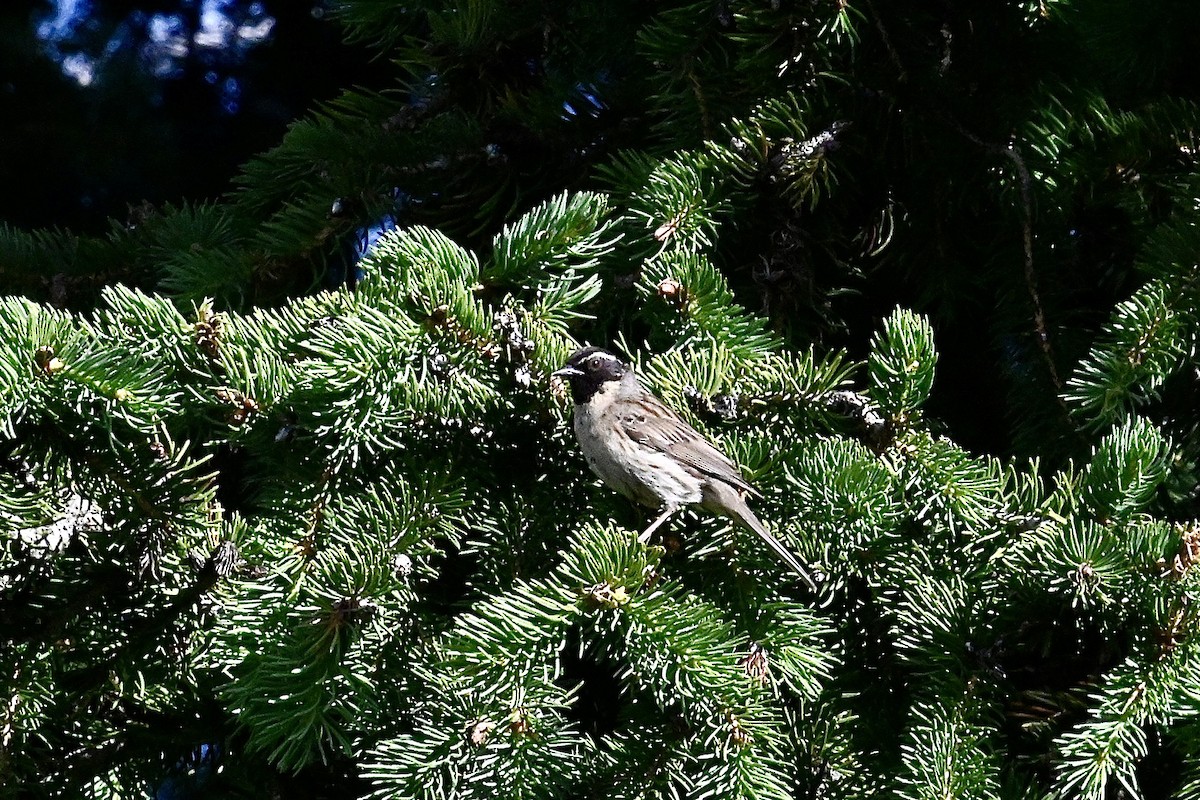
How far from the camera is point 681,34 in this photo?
3350 mm

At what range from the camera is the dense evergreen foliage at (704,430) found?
2.20 m

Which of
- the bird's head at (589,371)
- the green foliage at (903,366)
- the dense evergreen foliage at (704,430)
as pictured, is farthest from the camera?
the bird's head at (589,371)

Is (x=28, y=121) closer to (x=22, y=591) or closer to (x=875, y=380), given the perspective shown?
(x=22, y=591)

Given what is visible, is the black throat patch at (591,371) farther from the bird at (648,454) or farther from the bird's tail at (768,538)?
the bird's tail at (768,538)

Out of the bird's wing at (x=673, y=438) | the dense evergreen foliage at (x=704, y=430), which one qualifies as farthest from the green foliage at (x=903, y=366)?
the bird's wing at (x=673, y=438)

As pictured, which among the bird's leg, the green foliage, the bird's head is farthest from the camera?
the bird's head

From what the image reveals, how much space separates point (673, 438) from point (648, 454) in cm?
18

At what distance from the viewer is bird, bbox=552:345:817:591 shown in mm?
2686

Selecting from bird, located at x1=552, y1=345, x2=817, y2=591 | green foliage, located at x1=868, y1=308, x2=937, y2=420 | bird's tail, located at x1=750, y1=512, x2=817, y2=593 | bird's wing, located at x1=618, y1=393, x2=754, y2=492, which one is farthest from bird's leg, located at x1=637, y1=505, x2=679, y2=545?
green foliage, located at x1=868, y1=308, x2=937, y2=420

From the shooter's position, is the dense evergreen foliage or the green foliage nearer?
the dense evergreen foliage

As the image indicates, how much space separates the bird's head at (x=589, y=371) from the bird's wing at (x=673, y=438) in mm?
104

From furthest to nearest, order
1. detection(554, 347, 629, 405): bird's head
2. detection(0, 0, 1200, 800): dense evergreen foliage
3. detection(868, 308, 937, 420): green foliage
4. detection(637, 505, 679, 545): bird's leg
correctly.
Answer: detection(554, 347, 629, 405): bird's head → detection(637, 505, 679, 545): bird's leg → detection(868, 308, 937, 420): green foliage → detection(0, 0, 1200, 800): dense evergreen foliage

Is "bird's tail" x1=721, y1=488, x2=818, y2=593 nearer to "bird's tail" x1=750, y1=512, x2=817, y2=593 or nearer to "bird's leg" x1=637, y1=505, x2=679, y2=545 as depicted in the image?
"bird's tail" x1=750, y1=512, x2=817, y2=593

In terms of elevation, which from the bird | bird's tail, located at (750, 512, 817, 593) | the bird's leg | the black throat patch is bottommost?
bird's tail, located at (750, 512, 817, 593)
